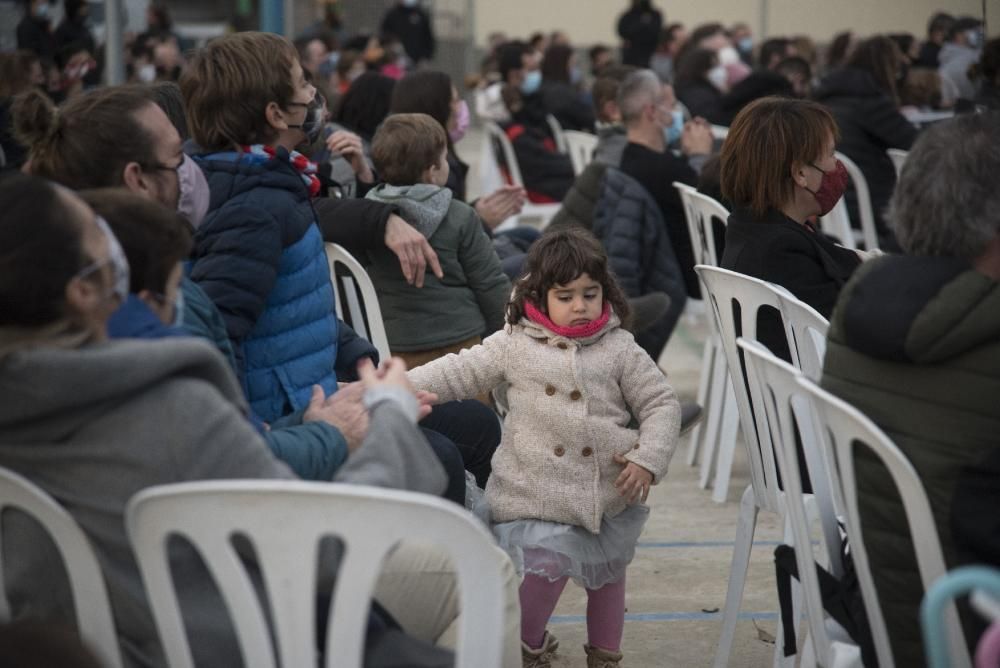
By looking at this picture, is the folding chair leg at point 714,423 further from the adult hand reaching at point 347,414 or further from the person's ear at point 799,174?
the adult hand reaching at point 347,414

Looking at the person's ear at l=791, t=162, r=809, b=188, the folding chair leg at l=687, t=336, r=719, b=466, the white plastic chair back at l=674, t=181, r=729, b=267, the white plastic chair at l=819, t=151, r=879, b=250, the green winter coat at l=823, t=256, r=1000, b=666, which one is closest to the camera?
the green winter coat at l=823, t=256, r=1000, b=666

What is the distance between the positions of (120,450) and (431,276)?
2.11 meters

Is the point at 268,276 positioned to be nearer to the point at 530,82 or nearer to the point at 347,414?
the point at 347,414

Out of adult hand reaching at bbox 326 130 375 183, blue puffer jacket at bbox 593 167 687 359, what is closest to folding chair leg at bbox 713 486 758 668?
adult hand reaching at bbox 326 130 375 183

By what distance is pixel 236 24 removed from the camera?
22266 mm

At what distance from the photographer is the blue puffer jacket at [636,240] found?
5020mm

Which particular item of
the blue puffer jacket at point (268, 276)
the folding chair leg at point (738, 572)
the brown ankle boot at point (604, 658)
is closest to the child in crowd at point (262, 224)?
the blue puffer jacket at point (268, 276)

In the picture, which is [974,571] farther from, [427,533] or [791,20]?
[791,20]

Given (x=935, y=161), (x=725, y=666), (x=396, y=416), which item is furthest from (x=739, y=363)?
(x=396, y=416)

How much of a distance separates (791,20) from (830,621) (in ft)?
63.9

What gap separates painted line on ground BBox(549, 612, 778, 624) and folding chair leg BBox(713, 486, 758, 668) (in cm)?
45

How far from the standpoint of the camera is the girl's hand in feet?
9.18

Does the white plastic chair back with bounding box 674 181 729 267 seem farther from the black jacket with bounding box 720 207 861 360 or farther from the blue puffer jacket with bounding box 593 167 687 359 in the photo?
the black jacket with bounding box 720 207 861 360

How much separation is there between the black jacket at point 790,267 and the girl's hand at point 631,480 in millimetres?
533
